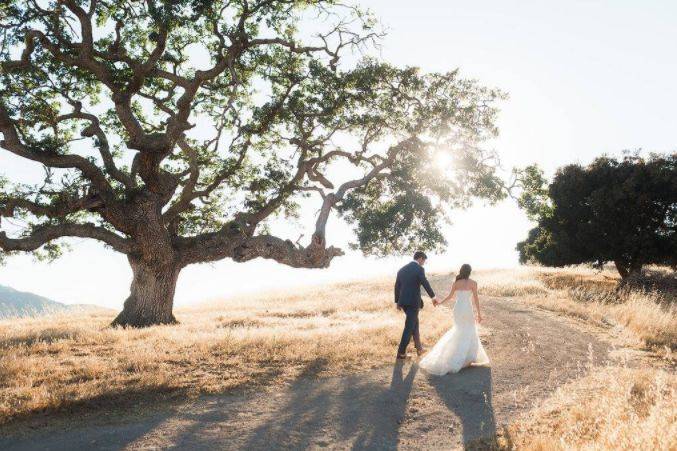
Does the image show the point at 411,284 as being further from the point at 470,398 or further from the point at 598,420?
the point at 598,420

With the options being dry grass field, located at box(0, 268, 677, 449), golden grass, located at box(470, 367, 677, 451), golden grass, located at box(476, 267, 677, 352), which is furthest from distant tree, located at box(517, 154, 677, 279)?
golden grass, located at box(470, 367, 677, 451)

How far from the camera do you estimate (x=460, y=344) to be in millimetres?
11523

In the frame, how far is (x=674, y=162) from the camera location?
117 feet

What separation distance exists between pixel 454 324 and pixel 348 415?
4.51 m

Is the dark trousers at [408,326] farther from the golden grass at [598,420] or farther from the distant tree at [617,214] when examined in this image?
the distant tree at [617,214]

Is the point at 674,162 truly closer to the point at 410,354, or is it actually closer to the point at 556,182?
the point at 556,182

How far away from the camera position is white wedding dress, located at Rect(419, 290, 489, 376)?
1115 centimetres

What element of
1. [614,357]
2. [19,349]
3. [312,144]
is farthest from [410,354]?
[312,144]

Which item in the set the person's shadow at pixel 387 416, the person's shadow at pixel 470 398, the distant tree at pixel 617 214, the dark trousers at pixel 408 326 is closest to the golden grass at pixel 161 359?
the dark trousers at pixel 408 326

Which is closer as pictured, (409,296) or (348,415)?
(348,415)

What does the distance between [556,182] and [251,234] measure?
28222 millimetres

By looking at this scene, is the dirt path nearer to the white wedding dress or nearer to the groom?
the white wedding dress

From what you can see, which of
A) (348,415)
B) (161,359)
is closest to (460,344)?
(348,415)

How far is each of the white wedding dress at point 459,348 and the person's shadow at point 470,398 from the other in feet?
0.72
